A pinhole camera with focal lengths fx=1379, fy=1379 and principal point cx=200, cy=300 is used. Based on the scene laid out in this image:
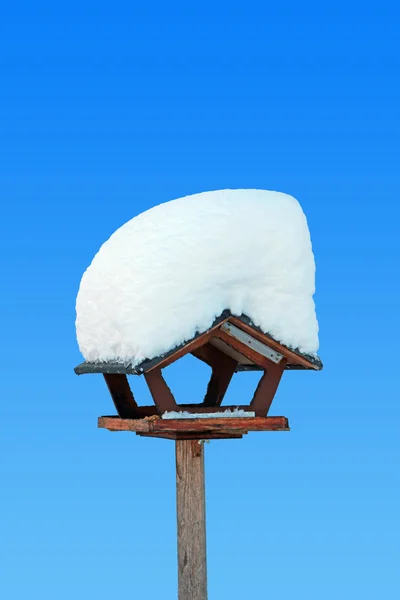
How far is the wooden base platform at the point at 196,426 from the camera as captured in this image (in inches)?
253

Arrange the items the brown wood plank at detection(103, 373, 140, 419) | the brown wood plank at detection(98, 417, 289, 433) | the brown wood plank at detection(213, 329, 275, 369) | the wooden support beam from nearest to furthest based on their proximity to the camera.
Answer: the brown wood plank at detection(98, 417, 289, 433)
the brown wood plank at detection(213, 329, 275, 369)
the brown wood plank at detection(103, 373, 140, 419)
the wooden support beam

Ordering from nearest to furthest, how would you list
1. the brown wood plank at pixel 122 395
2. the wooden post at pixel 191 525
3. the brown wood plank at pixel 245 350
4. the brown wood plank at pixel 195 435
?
the brown wood plank at pixel 245 350
the brown wood plank at pixel 195 435
the wooden post at pixel 191 525
the brown wood plank at pixel 122 395

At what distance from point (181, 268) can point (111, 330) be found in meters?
0.47

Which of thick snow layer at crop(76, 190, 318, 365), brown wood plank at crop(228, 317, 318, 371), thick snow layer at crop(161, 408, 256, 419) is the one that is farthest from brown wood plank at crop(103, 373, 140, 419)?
brown wood plank at crop(228, 317, 318, 371)

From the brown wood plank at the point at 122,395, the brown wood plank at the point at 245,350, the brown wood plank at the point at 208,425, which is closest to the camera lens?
the brown wood plank at the point at 208,425

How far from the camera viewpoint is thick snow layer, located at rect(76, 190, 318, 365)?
6.31m

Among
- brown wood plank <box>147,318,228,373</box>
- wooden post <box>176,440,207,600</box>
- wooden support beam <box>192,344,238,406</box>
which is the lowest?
wooden post <box>176,440,207,600</box>

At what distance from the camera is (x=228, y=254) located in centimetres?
640

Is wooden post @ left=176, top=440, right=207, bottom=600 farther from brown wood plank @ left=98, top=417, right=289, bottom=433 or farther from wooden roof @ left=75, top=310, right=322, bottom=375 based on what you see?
wooden roof @ left=75, top=310, right=322, bottom=375

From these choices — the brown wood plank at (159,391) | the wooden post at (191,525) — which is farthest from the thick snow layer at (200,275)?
the wooden post at (191,525)

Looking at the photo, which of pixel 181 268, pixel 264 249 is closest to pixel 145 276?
pixel 181 268

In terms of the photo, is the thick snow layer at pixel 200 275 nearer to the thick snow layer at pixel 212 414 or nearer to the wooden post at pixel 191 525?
the thick snow layer at pixel 212 414

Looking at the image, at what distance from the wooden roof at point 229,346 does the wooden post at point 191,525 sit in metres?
0.57

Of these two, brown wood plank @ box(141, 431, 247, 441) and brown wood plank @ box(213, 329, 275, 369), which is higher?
brown wood plank @ box(213, 329, 275, 369)
